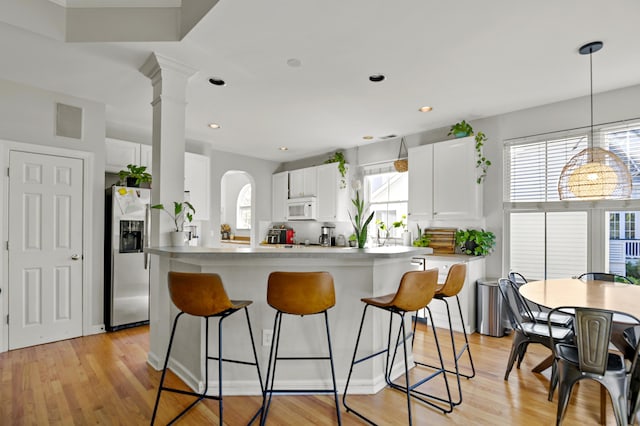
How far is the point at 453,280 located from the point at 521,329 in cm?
75

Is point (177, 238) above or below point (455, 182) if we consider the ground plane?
below

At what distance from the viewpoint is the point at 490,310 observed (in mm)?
3973

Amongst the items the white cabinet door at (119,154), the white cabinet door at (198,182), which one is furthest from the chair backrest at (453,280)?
the white cabinet door at (119,154)

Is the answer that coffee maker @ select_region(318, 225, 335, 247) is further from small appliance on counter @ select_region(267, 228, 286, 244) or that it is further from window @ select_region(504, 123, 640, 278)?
window @ select_region(504, 123, 640, 278)

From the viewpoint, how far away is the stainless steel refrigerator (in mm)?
4031

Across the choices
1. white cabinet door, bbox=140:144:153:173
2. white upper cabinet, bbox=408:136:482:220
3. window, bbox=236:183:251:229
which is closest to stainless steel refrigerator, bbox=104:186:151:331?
white cabinet door, bbox=140:144:153:173

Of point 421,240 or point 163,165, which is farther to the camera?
point 421,240

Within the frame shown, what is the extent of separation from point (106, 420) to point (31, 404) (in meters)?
0.66

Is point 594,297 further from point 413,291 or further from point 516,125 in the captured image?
point 516,125

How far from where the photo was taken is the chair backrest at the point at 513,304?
2.84 metres

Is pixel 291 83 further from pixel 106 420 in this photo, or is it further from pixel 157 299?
pixel 106 420

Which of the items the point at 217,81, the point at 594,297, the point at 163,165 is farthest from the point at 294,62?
the point at 594,297

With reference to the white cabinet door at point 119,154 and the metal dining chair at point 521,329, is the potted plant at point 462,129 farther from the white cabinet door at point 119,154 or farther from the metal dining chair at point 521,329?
the white cabinet door at point 119,154

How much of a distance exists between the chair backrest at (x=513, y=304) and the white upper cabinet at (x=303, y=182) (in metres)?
3.82
